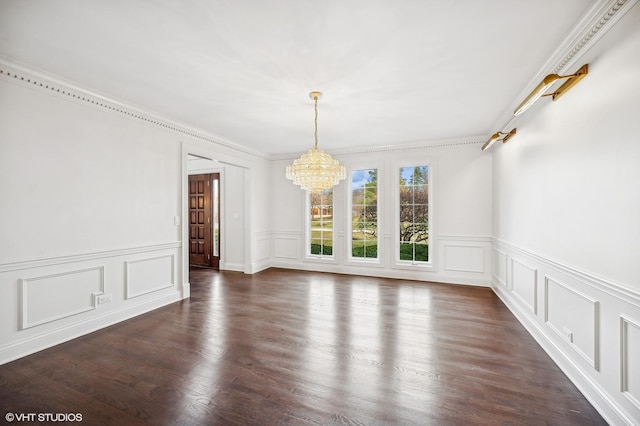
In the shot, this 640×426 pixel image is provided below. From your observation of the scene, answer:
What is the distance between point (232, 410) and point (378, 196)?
14.9 ft

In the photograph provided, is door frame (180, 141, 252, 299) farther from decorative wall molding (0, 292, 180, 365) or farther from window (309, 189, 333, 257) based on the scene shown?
window (309, 189, 333, 257)

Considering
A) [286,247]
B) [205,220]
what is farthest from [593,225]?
[205,220]

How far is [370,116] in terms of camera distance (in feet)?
12.6

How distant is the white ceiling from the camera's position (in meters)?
1.80

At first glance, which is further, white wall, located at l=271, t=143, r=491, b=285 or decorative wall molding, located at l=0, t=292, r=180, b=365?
white wall, located at l=271, t=143, r=491, b=285

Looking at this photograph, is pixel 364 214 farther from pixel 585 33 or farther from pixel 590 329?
pixel 585 33

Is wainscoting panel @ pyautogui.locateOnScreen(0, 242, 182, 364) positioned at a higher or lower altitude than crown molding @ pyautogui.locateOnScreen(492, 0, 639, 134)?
lower

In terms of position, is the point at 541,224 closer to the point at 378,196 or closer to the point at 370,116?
the point at 370,116

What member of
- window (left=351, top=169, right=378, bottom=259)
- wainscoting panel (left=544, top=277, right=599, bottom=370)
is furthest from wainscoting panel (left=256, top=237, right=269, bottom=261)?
wainscoting panel (left=544, top=277, right=599, bottom=370)

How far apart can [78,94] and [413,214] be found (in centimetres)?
531

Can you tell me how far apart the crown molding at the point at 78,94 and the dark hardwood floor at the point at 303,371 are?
8.42 ft

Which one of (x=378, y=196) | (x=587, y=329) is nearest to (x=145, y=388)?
(x=587, y=329)

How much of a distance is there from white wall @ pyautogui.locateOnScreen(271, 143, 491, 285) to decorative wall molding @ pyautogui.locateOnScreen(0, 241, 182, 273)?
353cm

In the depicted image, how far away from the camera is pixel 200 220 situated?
6.66m
